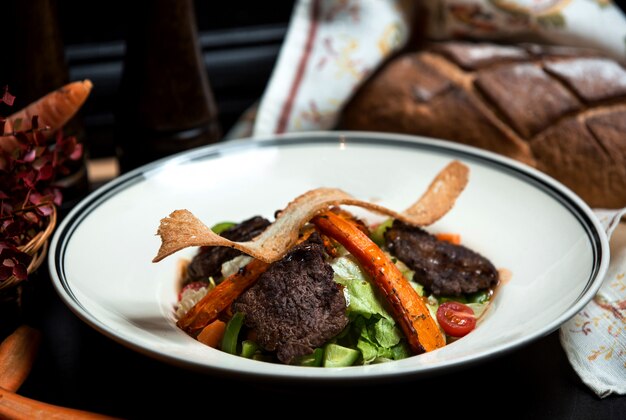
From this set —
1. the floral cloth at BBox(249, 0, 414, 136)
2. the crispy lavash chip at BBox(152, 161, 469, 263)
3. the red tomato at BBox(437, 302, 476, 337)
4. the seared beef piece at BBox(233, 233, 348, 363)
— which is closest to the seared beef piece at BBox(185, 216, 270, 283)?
the crispy lavash chip at BBox(152, 161, 469, 263)

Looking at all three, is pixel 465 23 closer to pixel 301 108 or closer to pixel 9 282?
pixel 301 108

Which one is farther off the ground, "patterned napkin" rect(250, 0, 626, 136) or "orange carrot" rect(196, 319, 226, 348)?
"patterned napkin" rect(250, 0, 626, 136)

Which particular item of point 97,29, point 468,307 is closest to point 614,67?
point 468,307

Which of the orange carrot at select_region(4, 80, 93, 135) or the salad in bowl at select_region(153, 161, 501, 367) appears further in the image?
the orange carrot at select_region(4, 80, 93, 135)

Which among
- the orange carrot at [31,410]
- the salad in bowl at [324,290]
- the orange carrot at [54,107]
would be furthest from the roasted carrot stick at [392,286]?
the orange carrot at [54,107]

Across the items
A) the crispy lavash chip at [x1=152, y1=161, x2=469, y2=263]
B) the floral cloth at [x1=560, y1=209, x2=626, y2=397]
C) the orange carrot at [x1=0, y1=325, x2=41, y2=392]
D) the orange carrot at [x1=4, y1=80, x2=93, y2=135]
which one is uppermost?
the orange carrot at [x1=4, y1=80, x2=93, y2=135]

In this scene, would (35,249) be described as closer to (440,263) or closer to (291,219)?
(291,219)

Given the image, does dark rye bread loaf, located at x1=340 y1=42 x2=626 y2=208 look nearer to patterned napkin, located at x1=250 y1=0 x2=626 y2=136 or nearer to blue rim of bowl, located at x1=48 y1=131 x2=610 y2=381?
patterned napkin, located at x1=250 y1=0 x2=626 y2=136
